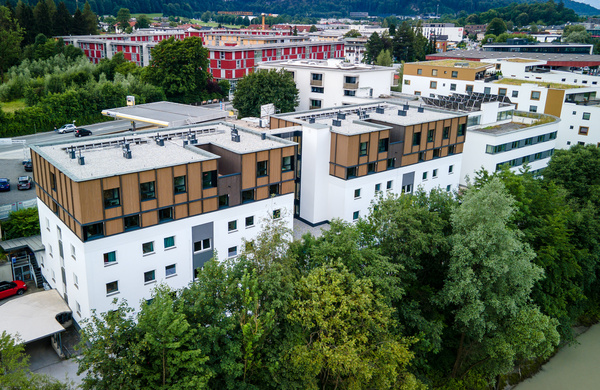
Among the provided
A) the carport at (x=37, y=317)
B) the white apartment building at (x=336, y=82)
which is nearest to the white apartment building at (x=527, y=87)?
the white apartment building at (x=336, y=82)

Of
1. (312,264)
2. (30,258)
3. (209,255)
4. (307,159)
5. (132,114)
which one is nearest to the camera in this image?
(312,264)

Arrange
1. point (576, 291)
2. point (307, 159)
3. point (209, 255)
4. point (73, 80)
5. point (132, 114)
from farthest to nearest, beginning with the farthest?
point (73, 80)
point (132, 114)
point (307, 159)
point (576, 291)
point (209, 255)

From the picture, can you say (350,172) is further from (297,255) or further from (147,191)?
(147,191)

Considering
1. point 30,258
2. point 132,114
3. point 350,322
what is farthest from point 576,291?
point 132,114

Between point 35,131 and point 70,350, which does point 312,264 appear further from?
point 35,131

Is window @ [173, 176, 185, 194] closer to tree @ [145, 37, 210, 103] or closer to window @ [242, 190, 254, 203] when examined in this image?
window @ [242, 190, 254, 203]

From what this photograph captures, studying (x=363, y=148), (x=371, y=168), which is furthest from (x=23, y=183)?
(x=371, y=168)
